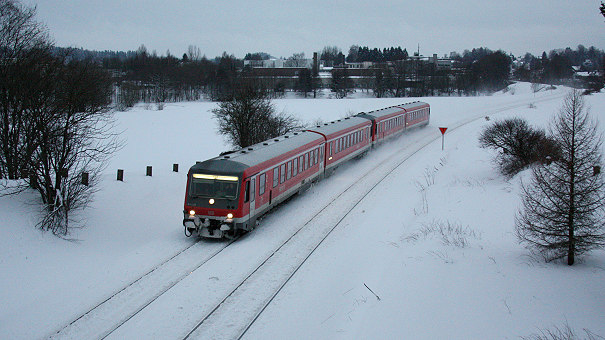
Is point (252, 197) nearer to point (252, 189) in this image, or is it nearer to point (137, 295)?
point (252, 189)

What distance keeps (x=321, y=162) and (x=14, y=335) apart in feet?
62.1

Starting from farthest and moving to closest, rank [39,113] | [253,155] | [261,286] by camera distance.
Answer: [253,155] < [39,113] < [261,286]

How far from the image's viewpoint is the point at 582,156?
527 inches

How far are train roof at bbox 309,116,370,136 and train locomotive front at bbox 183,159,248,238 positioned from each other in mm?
12089

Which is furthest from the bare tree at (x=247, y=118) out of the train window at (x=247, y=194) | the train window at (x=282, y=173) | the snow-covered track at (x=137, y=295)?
the snow-covered track at (x=137, y=295)

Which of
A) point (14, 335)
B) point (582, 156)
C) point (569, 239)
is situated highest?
point (582, 156)

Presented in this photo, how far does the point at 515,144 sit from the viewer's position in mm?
25953

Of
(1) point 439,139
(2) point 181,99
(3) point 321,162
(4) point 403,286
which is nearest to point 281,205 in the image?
(3) point 321,162

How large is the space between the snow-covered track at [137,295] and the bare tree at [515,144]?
1510 cm

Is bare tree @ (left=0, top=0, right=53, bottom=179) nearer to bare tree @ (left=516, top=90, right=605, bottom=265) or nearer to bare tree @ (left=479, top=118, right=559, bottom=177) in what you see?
bare tree @ (left=516, top=90, right=605, bottom=265)

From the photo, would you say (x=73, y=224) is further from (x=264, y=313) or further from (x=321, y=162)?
(x=321, y=162)

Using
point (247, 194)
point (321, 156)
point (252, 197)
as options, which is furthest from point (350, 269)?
point (321, 156)

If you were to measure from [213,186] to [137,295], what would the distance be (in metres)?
5.63

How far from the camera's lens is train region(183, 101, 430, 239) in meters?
18.3
